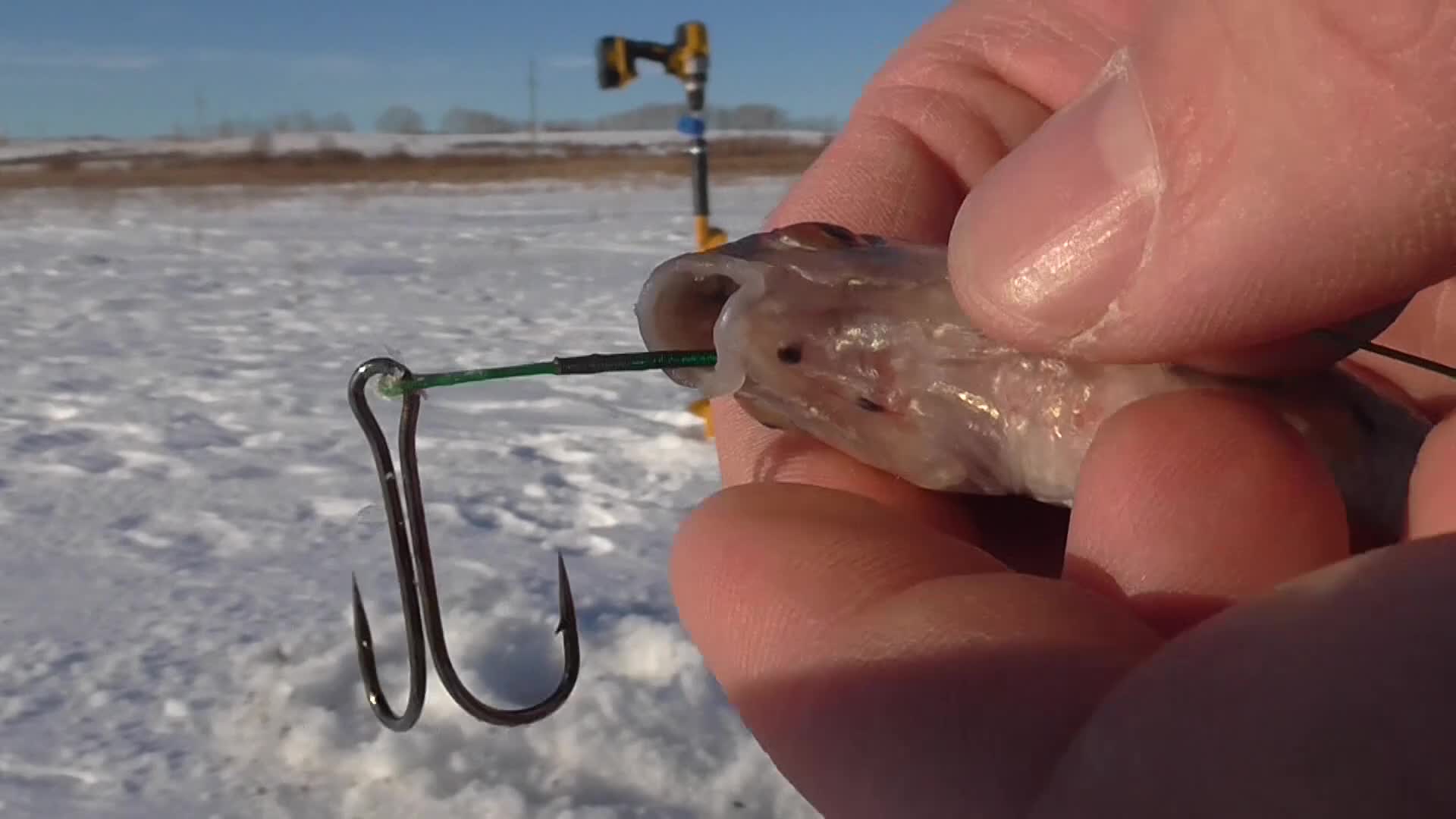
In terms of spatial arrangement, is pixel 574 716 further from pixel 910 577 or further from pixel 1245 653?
pixel 1245 653

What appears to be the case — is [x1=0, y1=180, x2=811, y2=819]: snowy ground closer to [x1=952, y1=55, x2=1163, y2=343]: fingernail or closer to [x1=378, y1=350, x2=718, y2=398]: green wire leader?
[x1=378, y1=350, x2=718, y2=398]: green wire leader

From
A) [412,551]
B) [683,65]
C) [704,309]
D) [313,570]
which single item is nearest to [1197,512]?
[704,309]

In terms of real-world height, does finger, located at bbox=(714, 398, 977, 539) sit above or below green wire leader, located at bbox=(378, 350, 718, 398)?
below

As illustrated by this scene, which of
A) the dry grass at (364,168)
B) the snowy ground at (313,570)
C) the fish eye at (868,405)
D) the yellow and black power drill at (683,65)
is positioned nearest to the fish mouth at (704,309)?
the fish eye at (868,405)

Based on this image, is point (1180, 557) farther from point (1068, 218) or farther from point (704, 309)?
point (704, 309)

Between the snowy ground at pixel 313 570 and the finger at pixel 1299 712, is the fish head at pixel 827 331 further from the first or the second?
the snowy ground at pixel 313 570

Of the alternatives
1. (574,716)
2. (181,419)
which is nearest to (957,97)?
(574,716)

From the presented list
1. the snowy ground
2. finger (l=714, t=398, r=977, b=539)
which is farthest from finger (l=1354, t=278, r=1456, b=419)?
the snowy ground
